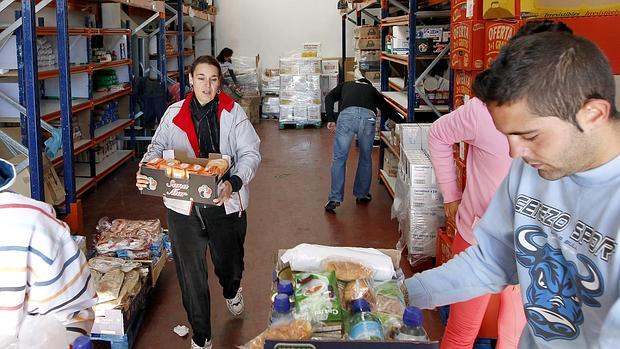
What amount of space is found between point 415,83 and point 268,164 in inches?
141

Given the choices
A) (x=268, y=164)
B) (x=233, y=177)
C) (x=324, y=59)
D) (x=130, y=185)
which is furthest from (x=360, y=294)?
(x=324, y=59)

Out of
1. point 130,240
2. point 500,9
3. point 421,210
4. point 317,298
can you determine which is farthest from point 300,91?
point 317,298

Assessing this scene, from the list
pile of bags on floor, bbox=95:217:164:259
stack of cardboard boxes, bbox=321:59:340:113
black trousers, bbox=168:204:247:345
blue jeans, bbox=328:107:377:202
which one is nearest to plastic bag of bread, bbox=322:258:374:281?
black trousers, bbox=168:204:247:345

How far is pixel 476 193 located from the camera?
273cm

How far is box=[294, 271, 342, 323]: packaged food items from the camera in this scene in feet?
4.53

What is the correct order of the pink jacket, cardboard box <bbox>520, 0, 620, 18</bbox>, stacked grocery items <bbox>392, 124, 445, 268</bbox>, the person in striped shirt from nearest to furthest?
the person in striped shirt, cardboard box <bbox>520, 0, 620, 18</bbox>, the pink jacket, stacked grocery items <bbox>392, 124, 445, 268</bbox>

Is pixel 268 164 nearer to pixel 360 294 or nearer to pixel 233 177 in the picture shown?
pixel 233 177

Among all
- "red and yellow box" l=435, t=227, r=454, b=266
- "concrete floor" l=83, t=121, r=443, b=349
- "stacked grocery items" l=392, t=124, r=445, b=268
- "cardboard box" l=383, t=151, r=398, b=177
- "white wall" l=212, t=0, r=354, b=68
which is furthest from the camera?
"white wall" l=212, t=0, r=354, b=68

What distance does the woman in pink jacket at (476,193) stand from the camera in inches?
103

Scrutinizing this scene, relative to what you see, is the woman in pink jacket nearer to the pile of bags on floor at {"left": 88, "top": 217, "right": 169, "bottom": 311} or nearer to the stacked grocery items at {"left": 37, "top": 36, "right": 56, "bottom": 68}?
the pile of bags on floor at {"left": 88, "top": 217, "right": 169, "bottom": 311}

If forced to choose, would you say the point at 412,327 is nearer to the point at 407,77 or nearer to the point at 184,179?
the point at 184,179

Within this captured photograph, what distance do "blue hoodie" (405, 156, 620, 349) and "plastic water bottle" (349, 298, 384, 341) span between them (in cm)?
31

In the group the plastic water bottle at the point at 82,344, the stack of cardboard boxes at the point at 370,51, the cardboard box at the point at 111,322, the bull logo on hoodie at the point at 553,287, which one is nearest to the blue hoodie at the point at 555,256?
the bull logo on hoodie at the point at 553,287

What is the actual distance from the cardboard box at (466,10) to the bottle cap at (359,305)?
229cm
